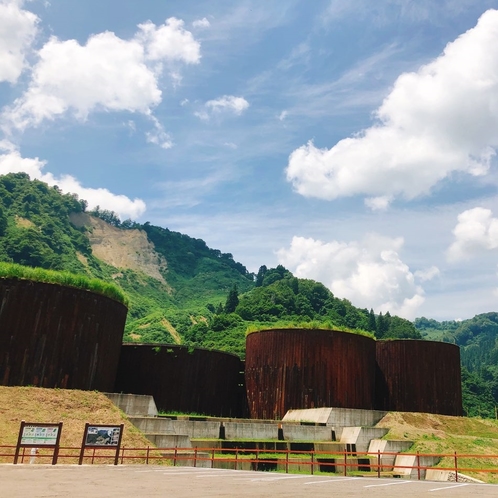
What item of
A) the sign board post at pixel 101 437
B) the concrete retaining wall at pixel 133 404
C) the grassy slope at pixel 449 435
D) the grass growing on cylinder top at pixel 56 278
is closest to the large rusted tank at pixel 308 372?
the grassy slope at pixel 449 435

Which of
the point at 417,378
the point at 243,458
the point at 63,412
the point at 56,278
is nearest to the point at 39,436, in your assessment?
the point at 63,412

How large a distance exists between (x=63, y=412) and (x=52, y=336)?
4.40 meters

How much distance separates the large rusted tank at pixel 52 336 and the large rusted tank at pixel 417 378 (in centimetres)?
1914

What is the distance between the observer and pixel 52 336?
75.9 ft

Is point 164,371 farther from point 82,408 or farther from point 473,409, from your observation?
point 473,409

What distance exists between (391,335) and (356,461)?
9057 cm

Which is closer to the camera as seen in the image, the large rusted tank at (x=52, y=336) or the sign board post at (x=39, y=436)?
the sign board post at (x=39, y=436)

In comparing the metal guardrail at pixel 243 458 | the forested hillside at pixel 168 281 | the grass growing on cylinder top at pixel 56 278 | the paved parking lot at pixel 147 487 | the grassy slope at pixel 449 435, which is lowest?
the metal guardrail at pixel 243 458

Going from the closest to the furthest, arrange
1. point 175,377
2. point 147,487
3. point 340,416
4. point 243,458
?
1. point 147,487
2. point 243,458
3. point 340,416
4. point 175,377

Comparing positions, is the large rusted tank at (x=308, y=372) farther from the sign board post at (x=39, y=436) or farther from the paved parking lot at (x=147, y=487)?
the paved parking lot at (x=147, y=487)

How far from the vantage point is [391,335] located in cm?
10719

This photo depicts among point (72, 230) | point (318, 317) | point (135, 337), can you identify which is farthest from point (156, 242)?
point (318, 317)

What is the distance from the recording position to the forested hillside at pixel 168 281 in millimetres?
86062

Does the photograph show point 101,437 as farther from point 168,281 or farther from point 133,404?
point 168,281
